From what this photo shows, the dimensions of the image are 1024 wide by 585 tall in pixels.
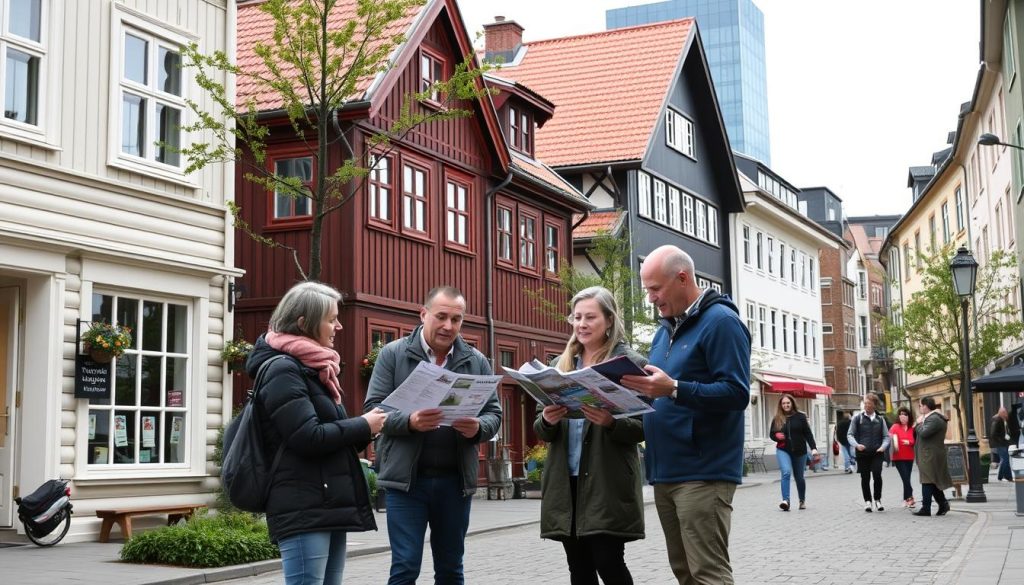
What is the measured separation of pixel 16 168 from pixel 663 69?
89.0 feet

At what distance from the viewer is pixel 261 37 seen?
80.4 ft

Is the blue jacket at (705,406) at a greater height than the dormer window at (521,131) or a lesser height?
lesser

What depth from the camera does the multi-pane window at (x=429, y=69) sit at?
79.8ft

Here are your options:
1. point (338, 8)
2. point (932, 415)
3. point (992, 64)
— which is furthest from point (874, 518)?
point (992, 64)

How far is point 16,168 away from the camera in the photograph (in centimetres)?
1438

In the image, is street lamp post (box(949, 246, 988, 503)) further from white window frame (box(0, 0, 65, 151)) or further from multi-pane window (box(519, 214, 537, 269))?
white window frame (box(0, 0, 65, 151))

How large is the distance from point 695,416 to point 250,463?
1888 millimetres

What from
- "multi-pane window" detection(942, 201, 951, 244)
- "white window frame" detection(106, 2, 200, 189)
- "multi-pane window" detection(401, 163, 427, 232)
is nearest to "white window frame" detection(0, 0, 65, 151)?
"white window frame" detection(106, 2, 200, 189)

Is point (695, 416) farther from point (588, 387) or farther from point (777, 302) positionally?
point (777, 302)

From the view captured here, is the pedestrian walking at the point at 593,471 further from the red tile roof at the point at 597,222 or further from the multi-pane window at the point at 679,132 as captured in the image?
the multi-pane window at the point at 679,132

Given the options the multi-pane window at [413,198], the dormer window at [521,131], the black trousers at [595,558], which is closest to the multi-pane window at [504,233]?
the dormer window at [521,131]

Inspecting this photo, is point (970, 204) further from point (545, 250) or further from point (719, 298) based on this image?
point (719, 298)

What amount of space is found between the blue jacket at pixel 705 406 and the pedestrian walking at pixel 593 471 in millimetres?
276

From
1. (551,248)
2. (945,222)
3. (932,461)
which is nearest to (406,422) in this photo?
(932,461)
